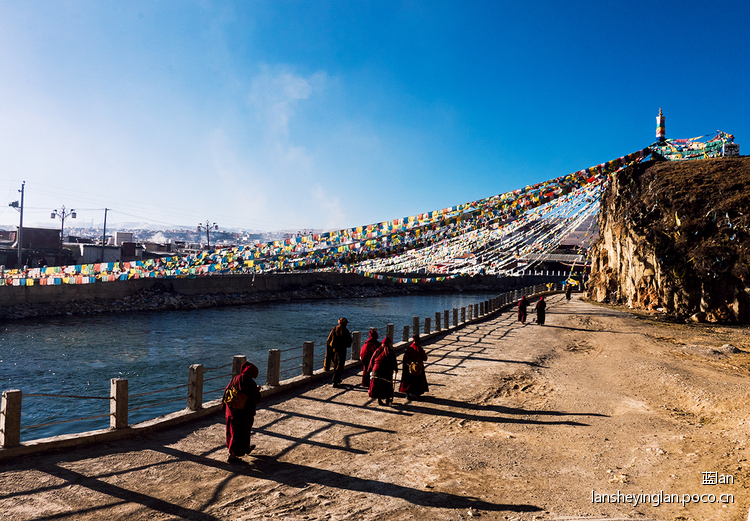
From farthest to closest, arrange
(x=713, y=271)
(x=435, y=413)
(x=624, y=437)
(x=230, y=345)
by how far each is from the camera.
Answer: (x=230, y=345) < (x=713, y=271) < (x=435, y=413) < (x=624, y=437)

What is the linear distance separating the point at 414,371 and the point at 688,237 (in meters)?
20.2

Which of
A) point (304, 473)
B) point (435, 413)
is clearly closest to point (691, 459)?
point (435, 413)

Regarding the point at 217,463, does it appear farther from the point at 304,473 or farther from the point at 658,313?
the point at 658,313

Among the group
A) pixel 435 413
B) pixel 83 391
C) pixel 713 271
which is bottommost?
pixel 83 391

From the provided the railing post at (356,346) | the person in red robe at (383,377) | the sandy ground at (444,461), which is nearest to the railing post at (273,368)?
the sandy ground at (444,461)

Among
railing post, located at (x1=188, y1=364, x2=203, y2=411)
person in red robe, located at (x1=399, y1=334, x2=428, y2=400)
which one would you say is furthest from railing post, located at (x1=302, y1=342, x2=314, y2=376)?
railing post, located at (x1=188, y1=364, x2=203, y2=411)

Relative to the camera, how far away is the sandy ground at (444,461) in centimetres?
484

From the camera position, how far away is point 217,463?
5.92m

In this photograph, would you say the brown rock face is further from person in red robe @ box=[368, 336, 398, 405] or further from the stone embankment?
the stone embankment

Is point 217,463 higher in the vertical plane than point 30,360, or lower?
higher

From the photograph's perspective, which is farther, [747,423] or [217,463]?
[747,423]

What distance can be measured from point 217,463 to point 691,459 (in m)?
6.45

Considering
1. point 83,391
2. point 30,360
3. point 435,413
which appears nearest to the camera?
point 435,413

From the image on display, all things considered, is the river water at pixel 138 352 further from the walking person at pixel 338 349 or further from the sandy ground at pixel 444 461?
the sandy ground at pixel 444 461
